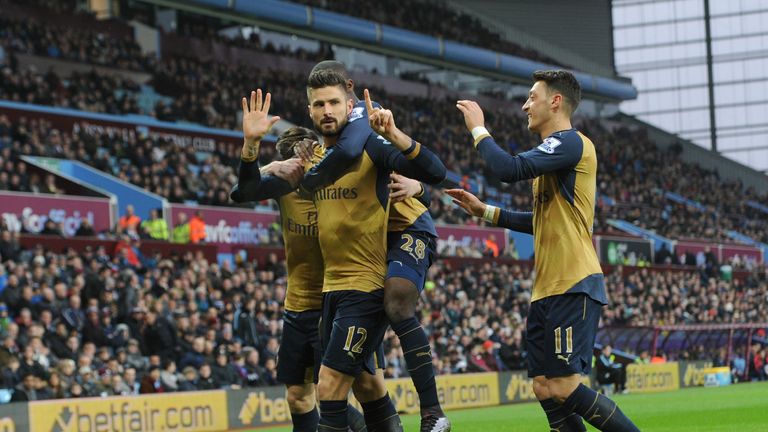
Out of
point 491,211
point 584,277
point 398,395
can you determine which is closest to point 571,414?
point 584,277

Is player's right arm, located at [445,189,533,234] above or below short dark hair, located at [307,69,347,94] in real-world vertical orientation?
below

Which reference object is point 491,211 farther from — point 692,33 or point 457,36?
point 692,33

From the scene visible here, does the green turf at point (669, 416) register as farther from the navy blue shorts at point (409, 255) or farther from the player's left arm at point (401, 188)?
the player's left arm at point (401, 188)

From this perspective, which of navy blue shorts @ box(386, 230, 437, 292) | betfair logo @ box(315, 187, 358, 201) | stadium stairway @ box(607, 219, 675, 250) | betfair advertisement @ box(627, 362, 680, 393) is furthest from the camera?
stadium stairway @ box(607, 219, 675, 250)

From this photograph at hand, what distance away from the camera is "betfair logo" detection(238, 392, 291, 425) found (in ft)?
65.2

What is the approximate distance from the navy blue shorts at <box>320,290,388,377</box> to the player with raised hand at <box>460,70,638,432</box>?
102 centimetres

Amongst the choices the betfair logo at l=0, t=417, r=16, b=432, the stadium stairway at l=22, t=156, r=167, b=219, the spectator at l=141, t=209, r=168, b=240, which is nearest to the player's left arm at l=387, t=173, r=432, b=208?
the betfair logo at l=0, t=417, r=16, b=432

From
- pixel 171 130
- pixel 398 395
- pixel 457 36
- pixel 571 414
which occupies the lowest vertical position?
pixel 398 395

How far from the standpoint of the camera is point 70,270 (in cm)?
2091

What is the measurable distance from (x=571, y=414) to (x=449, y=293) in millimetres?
22056

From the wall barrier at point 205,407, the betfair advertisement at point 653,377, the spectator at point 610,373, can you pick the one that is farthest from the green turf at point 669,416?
the betfair advertisement at point 653,377

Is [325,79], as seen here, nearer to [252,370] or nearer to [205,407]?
[205,407]

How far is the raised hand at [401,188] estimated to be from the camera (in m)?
7.66

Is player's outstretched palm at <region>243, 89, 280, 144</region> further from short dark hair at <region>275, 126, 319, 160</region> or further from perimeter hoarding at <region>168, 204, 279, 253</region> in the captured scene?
perimeter hoarding at <region>168, 204, 279, 253</region>
